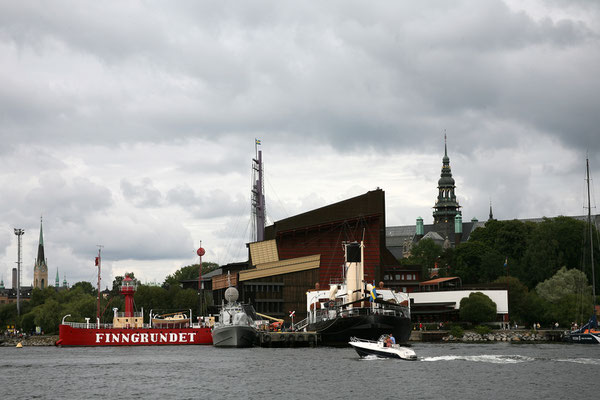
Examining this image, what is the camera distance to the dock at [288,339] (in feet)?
369

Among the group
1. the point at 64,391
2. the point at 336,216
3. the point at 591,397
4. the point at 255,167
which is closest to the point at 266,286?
the point at 336,216

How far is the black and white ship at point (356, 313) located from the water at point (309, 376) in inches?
215

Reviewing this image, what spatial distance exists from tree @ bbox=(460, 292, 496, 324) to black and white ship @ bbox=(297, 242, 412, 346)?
34.9 metres

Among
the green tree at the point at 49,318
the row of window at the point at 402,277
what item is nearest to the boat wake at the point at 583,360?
the row of window at the point at 402,277

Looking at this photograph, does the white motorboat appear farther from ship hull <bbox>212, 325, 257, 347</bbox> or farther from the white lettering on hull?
the white lettering on hull

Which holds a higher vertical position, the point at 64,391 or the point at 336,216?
the point at 336,216

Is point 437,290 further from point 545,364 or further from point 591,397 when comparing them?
point 591,397

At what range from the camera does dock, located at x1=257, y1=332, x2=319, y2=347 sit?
112494mm

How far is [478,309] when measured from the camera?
151500 mm

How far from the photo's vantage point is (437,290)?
169875 millimetres

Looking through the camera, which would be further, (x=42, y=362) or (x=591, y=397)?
(x=42, y=362)

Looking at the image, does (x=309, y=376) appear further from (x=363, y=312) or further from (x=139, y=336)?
(x=139, y=336)

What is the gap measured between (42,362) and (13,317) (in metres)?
107

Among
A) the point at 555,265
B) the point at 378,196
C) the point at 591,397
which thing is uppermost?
the point at 378,196
